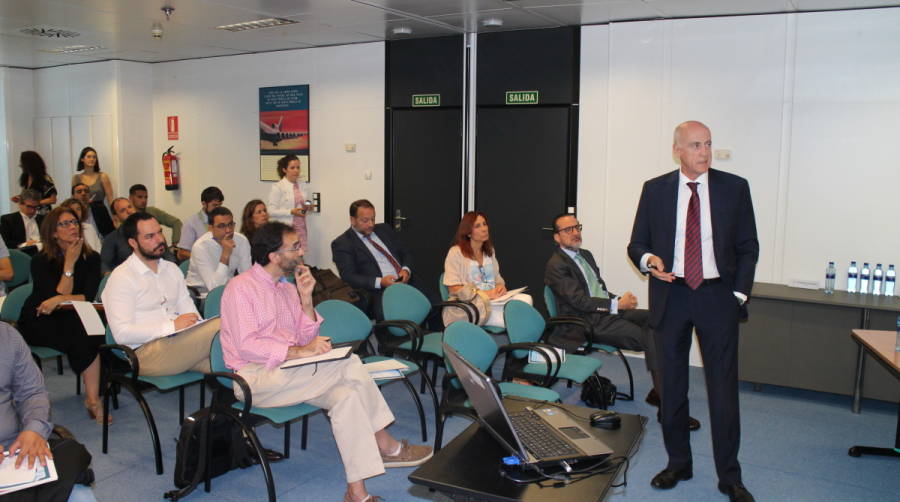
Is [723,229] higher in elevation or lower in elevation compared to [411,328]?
higher

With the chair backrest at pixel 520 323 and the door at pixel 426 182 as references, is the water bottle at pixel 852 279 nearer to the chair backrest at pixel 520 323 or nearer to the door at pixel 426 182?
the chair backrest at pixel 520 323

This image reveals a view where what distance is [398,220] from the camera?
25.9ft

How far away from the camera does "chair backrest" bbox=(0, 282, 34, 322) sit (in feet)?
15.7

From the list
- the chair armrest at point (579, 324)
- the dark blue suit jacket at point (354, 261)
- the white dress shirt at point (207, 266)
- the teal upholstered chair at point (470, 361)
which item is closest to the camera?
the teal upholstered chair at point (470, 361)

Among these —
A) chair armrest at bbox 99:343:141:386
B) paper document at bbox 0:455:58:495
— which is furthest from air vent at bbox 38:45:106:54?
A: paper document at bbox 0:455:58:495

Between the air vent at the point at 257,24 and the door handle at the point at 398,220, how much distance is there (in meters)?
2.22

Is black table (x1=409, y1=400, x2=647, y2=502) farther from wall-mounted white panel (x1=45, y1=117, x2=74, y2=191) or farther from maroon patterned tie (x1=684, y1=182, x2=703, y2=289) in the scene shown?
wall-mounted white panel (x1=45, y1=117, x2=74, y2=191)

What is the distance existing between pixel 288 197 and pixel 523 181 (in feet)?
8.39

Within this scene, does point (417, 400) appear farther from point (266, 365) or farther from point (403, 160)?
point (403, 160)

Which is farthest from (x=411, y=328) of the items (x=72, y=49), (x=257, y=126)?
(x=72, y=49)

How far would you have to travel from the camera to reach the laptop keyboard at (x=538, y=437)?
7.47 ft

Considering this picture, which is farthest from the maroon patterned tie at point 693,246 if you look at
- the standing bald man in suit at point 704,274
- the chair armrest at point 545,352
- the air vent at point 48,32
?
the air vent at point 48,32

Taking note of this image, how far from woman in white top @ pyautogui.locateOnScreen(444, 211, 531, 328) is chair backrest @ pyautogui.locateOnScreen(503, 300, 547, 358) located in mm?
1011

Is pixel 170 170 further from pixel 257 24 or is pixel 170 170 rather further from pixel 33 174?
pixel 257 24
